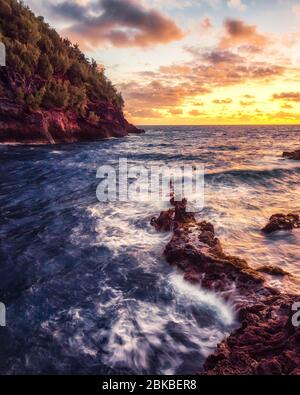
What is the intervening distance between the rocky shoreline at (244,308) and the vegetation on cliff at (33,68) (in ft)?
105

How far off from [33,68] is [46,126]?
28.9 ft

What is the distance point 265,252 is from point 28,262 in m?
5.98

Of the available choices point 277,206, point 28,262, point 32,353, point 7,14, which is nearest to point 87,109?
point 7,14

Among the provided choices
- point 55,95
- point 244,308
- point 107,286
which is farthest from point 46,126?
point 244,308

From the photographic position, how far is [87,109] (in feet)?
153

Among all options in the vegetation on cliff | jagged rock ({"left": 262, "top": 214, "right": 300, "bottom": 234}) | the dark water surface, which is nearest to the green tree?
the vegetation on cliff

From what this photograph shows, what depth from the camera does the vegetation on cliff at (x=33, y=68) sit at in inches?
1318

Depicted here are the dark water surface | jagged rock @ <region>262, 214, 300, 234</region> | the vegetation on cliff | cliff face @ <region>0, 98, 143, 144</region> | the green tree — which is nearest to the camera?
the dark water surface

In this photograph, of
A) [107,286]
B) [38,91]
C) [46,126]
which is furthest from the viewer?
[46,126]

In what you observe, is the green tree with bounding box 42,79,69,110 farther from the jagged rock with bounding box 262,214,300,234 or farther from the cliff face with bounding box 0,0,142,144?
the jagged rock with bounding box 262,214,300,234

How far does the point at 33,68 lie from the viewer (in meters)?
37.5

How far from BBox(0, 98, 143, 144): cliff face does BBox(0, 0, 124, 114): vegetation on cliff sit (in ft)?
4.03

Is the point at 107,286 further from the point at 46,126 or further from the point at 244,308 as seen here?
the point at 46,126

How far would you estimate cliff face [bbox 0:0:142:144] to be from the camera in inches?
1261
